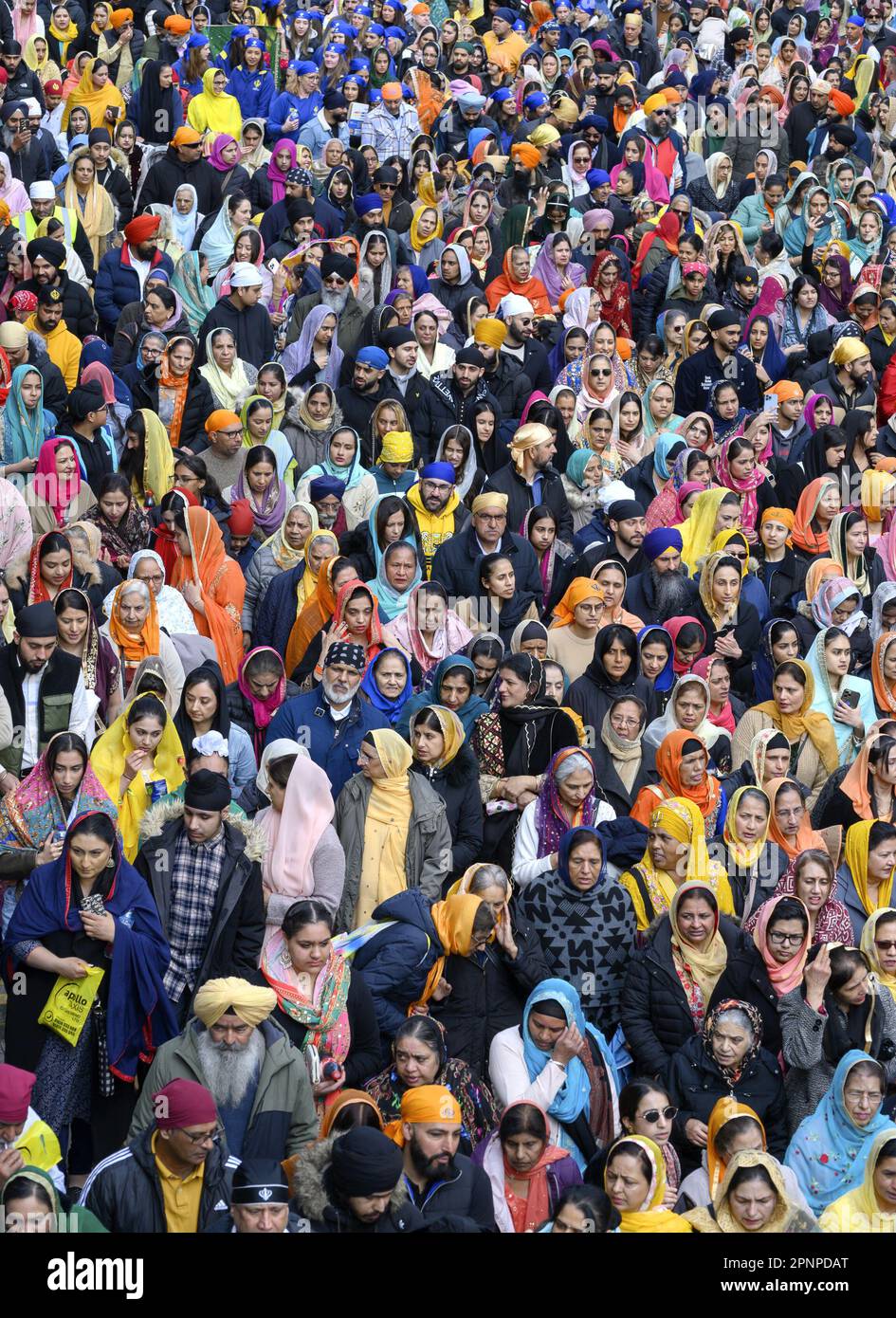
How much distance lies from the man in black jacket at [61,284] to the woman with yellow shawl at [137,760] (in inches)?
184

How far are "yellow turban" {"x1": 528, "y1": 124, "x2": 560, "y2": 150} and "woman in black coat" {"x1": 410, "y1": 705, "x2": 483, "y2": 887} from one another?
8949 mm

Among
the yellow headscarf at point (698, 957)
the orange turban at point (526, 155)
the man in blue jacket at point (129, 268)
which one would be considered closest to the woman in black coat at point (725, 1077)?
the yellow headscarf at point (698, 957)

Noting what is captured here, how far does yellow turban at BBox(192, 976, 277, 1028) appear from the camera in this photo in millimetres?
6121

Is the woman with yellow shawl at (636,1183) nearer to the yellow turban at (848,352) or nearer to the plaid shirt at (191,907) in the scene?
the plaid shirt at (191,907)

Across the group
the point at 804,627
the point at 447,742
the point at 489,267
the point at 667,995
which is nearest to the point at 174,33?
the point at 489,267

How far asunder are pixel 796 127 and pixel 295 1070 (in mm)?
13240

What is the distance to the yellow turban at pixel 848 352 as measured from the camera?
42.5 feet

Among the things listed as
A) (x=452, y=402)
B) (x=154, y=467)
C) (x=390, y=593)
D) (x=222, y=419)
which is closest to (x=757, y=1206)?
(x=390, y=593)

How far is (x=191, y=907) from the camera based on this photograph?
689cm

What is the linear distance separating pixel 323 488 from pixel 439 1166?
5103 mm

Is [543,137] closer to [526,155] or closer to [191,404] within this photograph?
[526,155]

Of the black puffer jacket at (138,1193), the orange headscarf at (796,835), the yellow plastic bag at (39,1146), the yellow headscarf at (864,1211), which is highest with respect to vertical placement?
the orange headscarf at (796,835)

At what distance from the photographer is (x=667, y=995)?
720 centimetres
